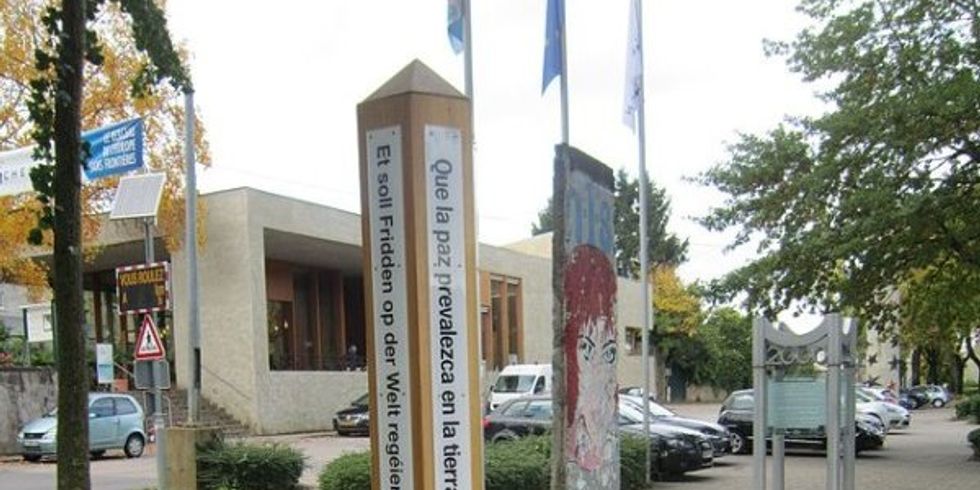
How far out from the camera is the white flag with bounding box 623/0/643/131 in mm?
14977

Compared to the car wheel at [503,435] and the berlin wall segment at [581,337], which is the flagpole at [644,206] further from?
the berlin wall segment at [581,337]

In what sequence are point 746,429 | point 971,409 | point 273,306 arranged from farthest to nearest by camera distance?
point 273,306 < point 971,409 < point 746,429

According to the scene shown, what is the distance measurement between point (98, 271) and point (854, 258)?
29708mm

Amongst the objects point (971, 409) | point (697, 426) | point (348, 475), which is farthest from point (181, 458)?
point (971, 409)

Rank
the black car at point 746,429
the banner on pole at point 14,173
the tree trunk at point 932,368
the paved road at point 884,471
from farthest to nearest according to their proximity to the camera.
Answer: the tree trunk at point 932,368 < the black car at point 746,429 < the paved road at point 884,471 < the banner on pole at point 14,173

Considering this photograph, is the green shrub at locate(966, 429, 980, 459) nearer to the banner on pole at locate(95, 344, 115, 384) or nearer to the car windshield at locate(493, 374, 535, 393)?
the car windshield at locate(493, 374, 535, 393)

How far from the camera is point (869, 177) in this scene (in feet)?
55.8

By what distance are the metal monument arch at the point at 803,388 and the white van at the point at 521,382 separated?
1927cm

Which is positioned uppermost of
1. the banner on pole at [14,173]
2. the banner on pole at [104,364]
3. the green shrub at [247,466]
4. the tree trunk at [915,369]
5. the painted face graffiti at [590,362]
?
the banner on pole at [14,173]

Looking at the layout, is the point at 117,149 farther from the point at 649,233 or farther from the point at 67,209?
the point at 649,233

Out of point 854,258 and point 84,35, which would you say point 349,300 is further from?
point 84,35

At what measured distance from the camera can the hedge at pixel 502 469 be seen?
1144 centimetres

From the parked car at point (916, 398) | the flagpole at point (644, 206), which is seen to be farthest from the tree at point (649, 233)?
the flagpole at point (644, 206)

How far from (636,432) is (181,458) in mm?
7739
